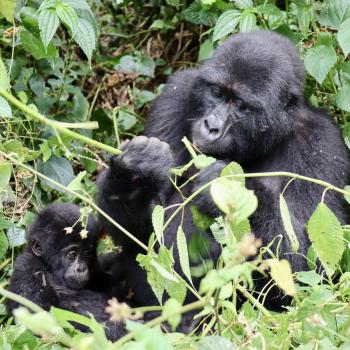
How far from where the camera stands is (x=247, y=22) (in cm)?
468

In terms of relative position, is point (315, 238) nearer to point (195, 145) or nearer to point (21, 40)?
point (195, 145)

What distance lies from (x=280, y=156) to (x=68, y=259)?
123 cm

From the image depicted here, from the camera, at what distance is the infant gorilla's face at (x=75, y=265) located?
423cm

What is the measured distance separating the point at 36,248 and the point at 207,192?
3.46ft

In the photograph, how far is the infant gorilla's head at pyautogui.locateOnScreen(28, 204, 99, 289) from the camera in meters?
4.21

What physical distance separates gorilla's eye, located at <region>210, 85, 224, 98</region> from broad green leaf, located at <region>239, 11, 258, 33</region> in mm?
644

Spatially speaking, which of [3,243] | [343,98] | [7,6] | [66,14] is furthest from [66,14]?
[343,98]

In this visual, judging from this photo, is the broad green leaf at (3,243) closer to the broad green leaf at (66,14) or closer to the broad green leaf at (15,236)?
the broad green leaf at (15,236)

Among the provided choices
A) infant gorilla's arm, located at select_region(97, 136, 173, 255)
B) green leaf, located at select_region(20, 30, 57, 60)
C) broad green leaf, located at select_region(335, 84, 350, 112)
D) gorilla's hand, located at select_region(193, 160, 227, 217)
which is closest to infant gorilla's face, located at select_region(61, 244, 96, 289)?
infant gorilla's arm, located at select_region(97, 136, 173, 255)

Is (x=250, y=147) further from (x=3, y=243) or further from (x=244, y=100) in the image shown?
(x=3, y=243)

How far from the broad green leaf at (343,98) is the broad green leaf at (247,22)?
630 mm

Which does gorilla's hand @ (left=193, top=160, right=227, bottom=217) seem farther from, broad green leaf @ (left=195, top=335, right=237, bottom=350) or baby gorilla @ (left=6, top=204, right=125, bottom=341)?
broad green leaf @ (left=195, top=335, right=237, bottom=350)

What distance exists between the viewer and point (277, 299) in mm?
A: 4059

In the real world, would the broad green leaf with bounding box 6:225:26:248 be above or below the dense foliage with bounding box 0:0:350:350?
below
